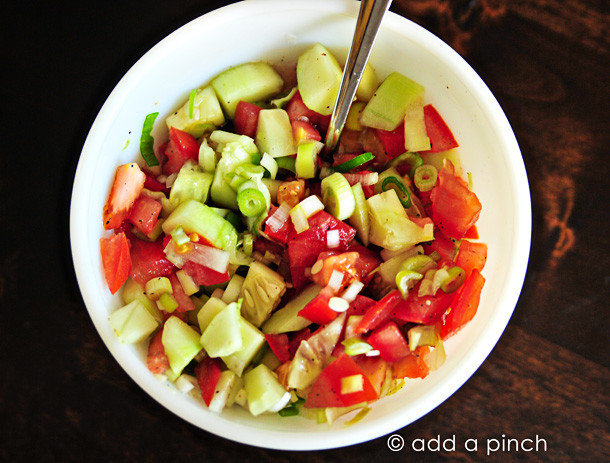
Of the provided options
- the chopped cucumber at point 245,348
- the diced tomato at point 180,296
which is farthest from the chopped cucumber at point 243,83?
the chopped cucumber at point 245,348

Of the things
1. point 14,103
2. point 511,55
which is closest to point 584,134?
point 511,55

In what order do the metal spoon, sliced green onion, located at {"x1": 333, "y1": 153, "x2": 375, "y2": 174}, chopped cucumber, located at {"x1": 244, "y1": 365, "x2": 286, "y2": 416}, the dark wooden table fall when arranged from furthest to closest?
the dark wooden table
sliced green onion, located at {"x1": 333, "y1": 153, "x2": 375, "y2": 174}
chopped cucumber, located at {"x1": 244, "y1": 365, "x2": 286, "y2": 416}
the metal spoon

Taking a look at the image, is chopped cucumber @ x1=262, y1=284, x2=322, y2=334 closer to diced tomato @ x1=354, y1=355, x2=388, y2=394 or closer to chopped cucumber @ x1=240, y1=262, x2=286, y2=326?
chopped cucumber @ x1=240, y1=262, x2=286, y2=326

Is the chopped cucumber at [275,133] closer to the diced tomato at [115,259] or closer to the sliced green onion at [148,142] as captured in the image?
the sliced green onion at [148,142]

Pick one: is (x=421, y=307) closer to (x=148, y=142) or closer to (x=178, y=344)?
(x=178, y=344)

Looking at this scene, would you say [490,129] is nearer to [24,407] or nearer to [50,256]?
[50,256]

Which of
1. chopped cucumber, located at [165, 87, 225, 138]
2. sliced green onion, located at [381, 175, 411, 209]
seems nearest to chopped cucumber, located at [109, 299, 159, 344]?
chopped cucumber, located at [165, 87, 225, 138]

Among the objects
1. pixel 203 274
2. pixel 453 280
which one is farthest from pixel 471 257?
pixel 203 274

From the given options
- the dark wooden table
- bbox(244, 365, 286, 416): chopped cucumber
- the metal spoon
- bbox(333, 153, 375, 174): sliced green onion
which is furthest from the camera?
the dark wooden table
